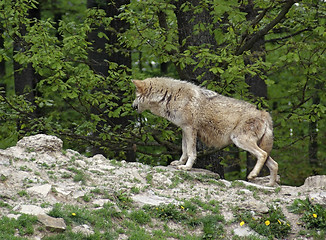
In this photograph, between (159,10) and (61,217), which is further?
(159,10)

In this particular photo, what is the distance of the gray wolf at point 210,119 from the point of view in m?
11.5

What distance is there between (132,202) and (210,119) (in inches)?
117

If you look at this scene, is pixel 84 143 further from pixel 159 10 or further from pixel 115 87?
pixel 159 10

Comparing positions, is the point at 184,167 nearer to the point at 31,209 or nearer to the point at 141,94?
the point at 141,94

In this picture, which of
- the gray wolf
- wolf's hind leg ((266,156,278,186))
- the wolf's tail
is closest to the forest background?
the gray wolf

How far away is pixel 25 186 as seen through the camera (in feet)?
30.7

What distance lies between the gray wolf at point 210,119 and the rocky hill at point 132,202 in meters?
0.65

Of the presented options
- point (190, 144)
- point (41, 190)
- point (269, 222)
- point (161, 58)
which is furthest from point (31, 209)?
point (161, 58)

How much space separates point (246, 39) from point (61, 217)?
8.00 m

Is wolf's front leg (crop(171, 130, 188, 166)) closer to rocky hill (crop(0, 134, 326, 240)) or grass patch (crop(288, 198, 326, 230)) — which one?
rocky hill (crop(0, 134, 326, 240))

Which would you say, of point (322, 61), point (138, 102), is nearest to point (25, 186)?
point (138, 102)

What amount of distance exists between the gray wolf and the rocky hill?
65 centimetres

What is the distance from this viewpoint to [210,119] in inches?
468

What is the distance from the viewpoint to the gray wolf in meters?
11.5
